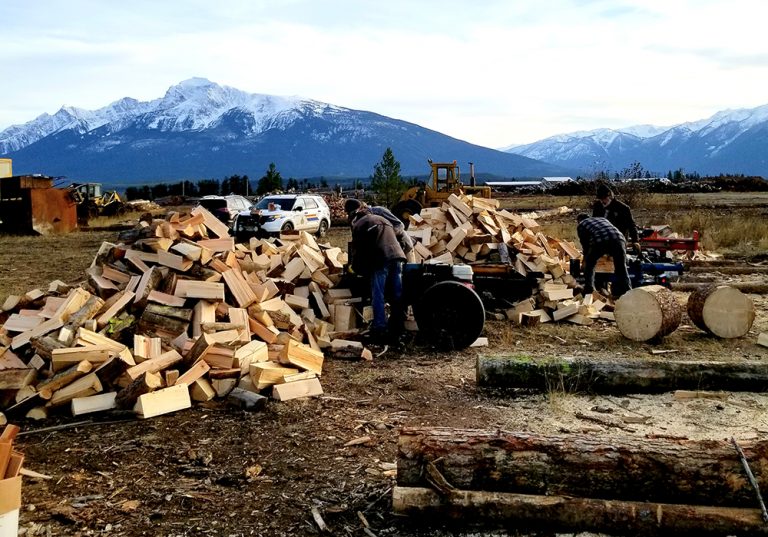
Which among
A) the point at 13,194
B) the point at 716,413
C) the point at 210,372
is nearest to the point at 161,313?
the point at 210,372

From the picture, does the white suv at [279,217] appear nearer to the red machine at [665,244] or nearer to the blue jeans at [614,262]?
the red machine at [665,244]

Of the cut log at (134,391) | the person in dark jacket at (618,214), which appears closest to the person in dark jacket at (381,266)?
the cut log at (134,391)

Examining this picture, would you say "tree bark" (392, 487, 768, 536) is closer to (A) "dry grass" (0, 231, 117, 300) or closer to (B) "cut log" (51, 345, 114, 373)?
(B) "cut log" (51, 345, 114, 373)

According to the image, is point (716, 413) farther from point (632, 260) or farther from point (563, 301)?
point (632, 260)

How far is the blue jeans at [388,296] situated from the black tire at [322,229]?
16.0m

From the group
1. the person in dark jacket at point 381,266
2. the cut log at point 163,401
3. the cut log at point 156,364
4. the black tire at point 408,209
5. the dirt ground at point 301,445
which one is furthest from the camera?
the black tire at point 408,209

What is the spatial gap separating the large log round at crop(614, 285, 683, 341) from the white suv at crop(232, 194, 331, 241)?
538 inches

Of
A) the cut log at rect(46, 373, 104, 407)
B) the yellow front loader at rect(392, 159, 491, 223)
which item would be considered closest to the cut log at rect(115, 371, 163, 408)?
the cut log at rect(46, 373, 104, 407)

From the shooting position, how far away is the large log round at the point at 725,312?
9.39 meters

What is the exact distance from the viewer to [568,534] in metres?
4.17

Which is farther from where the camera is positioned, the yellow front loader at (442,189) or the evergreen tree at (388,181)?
the evergreen tree at (388,181)

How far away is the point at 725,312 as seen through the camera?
9430mm

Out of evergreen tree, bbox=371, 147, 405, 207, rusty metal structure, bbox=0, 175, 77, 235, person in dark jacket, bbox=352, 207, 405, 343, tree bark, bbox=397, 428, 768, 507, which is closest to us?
tree bark, bbox=397, 428, 768, 507

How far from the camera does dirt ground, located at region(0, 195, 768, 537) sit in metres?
4.52
